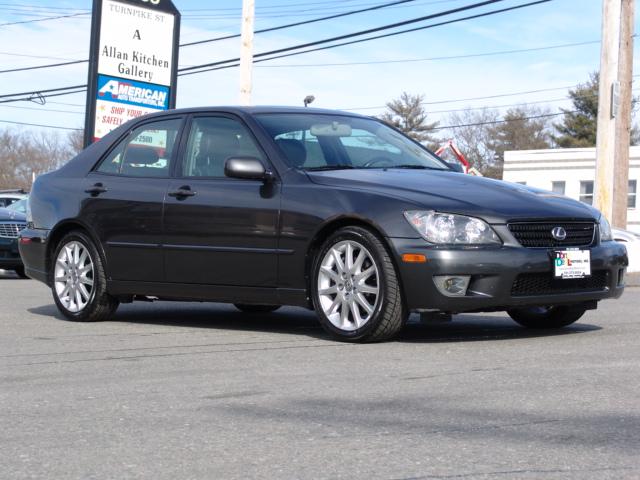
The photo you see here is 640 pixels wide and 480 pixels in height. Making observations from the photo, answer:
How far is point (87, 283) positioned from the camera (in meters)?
9.10

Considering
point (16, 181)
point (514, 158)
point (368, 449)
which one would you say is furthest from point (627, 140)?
point (16, 181)

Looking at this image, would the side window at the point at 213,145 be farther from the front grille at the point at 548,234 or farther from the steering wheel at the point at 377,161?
the front grille at the point at 548,234

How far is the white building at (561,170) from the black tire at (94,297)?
4042 cm

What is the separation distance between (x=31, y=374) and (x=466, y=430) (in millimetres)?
Result: 2706

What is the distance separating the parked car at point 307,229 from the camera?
713cm

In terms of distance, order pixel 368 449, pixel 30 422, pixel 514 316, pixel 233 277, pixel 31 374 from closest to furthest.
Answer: pixel 368 449 < pixel 30 422 < pixel 31 374 < pixel 233 277 < pixel 514 316

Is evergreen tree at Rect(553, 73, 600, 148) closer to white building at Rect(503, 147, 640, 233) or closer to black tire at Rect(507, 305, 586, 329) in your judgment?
white building at Rect(503, 147, 640, 233)

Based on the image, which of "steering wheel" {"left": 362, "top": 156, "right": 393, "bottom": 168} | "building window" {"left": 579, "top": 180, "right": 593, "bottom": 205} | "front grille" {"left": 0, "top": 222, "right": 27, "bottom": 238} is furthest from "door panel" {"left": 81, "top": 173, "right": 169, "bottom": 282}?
"building window" {"left": 579, "top": 180, "right": 593, "bottom": 205}

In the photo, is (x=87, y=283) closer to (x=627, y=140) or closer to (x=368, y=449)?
(x=368, y=449)

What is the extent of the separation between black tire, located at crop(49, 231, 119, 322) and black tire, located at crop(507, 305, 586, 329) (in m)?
3.04

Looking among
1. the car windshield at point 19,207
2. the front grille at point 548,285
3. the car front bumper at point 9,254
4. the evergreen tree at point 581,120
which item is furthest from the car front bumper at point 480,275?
the evergreen tree at point 581,120

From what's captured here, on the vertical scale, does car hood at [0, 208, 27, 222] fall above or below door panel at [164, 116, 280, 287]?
above

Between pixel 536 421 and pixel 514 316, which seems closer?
pixel 536 421

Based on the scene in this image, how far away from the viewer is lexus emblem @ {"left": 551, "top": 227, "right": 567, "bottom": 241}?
7.36 metres
